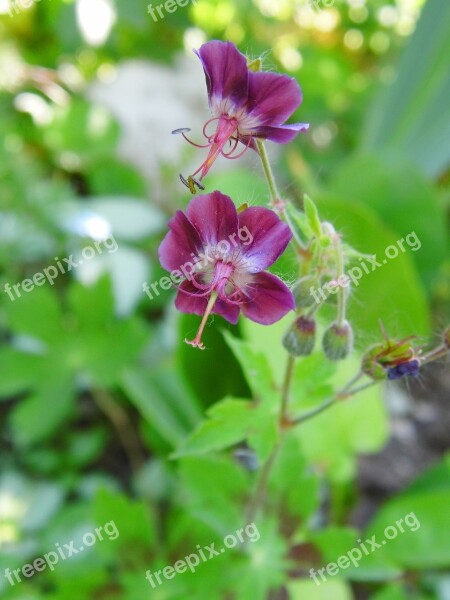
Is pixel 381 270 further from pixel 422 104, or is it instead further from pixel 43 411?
pixel 422 104

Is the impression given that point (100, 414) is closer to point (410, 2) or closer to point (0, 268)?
point (0, 268)

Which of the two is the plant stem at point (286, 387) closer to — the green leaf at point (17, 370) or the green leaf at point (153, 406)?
the green leaf at point (153, 406)

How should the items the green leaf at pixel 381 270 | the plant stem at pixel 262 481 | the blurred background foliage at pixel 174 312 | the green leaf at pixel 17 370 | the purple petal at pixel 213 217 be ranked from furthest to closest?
the green leaf at pixel 17 370 → the green leaf at pixel 381 270 → the blurred background foliage at pixel 174 312 → the plant stem at pixel 262 481 → the purple petal at pixel 213 217

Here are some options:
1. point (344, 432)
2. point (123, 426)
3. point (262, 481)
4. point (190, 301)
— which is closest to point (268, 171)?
point (190, 301)

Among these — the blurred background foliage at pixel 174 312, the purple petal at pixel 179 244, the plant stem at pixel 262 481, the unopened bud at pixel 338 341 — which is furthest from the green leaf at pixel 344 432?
the purple petal at pixel 179 244

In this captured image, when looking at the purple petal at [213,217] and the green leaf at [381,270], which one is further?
the green leaf at [381,270]

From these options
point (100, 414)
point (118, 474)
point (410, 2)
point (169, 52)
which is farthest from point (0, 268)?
point (410, 2)

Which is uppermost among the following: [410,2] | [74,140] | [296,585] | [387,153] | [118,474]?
[410,2]
